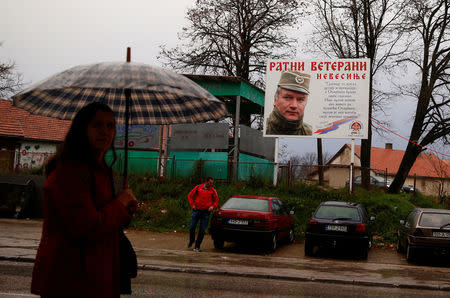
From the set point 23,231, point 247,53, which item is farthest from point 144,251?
point 247,53

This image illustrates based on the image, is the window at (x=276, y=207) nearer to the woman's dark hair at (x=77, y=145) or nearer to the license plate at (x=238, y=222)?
the license plate at (x=238, y=222)

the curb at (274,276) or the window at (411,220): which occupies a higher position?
the window at (411,220)

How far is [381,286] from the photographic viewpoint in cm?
993

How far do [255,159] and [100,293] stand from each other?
73.9ft

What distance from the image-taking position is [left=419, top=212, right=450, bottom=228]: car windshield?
13352 mm

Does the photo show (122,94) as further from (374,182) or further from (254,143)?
(374,182)

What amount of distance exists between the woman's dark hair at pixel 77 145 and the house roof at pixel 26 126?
3391cm

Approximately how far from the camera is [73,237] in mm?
2590

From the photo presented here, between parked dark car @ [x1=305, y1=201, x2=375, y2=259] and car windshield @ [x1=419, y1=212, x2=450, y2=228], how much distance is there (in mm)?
1487

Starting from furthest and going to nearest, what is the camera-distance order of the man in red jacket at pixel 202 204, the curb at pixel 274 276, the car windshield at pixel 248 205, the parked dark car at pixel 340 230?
the car windshield at pixel 248 205, the man in red jacket at pixel 202 204, the parked dark car at pixel 340 230, the curb at pixel 274 276

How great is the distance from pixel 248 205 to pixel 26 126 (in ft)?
91.2

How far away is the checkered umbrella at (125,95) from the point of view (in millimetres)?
3801

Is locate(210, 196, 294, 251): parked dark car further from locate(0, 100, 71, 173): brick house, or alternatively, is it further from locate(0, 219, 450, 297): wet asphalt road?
locate(0, 100, 71, 173): brick house

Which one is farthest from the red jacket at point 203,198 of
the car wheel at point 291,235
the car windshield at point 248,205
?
the car wheel at point 291,235
